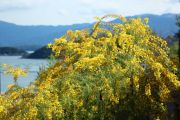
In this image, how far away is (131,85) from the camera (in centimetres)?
891

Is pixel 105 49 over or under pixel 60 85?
over

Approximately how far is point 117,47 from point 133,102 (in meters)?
1.33

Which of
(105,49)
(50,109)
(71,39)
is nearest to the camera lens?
(50,109)

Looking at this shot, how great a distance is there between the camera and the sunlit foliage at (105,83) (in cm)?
845

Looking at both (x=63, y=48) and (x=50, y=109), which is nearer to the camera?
(x=50, y=109)

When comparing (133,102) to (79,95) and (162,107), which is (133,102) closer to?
(162,107)

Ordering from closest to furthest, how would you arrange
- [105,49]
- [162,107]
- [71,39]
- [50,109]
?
1. [50,109]
2. [162,107]
3. [105,49]
4. [71,39]

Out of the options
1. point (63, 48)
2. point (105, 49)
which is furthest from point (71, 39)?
point (105, 49)

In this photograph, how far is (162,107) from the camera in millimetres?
8883

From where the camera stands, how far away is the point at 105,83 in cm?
859

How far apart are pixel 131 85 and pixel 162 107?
2.29ft

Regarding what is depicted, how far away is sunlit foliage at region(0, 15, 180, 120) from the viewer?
8.45 metres

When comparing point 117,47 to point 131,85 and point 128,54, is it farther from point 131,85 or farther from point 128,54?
point 131,85

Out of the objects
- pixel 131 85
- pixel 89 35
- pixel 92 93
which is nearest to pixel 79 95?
pixel 92 93
